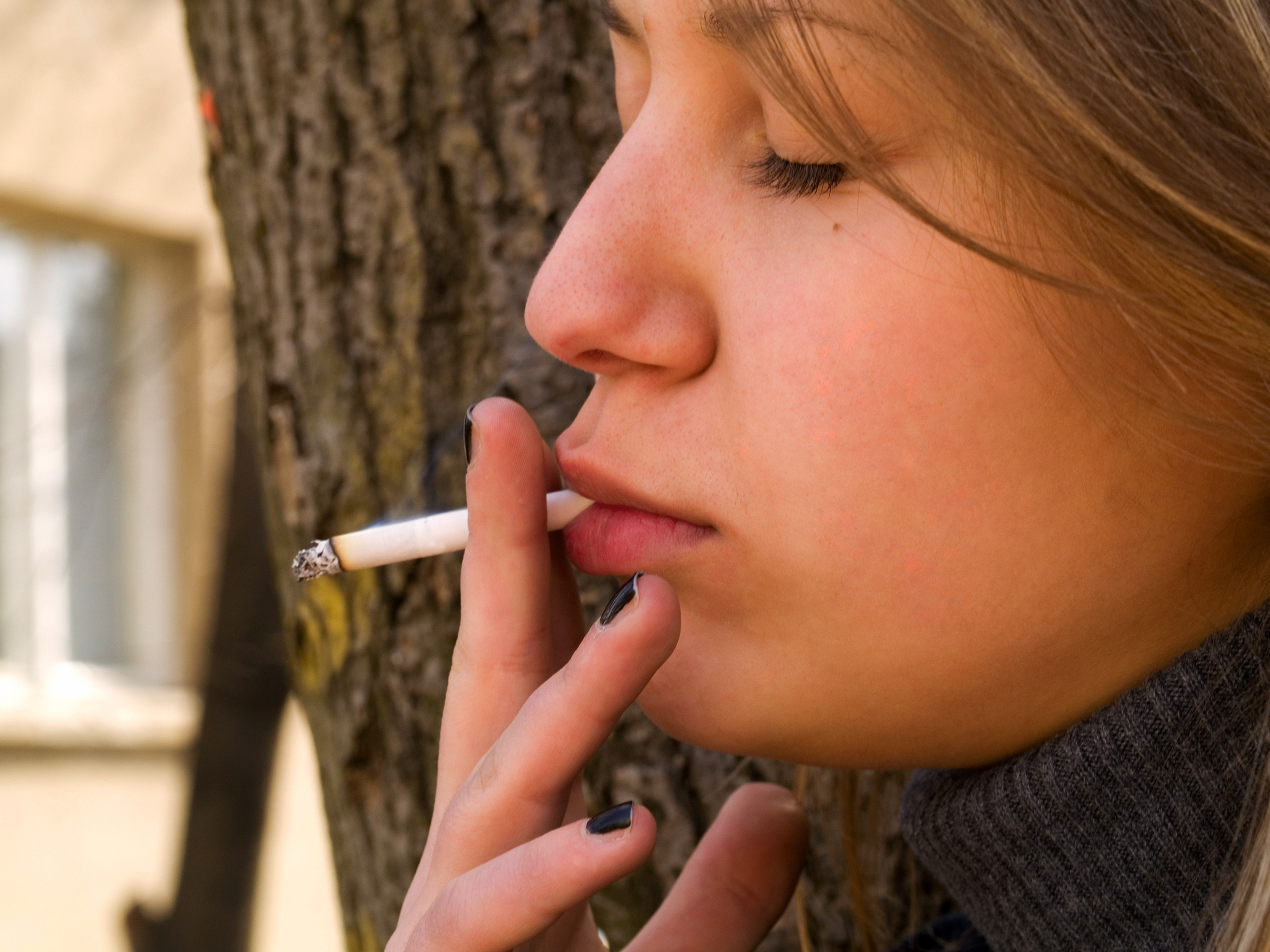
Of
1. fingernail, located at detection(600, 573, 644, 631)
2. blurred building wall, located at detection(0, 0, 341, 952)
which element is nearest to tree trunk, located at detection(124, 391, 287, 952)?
blurred building wall, located at detection(0, 0, 341, 952)

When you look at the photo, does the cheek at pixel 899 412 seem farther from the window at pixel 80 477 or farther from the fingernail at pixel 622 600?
the window at pixel 80 477

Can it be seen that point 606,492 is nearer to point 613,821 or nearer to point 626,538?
point 626,538

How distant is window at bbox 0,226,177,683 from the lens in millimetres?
4941

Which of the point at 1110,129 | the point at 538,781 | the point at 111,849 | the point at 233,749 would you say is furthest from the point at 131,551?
the point at 1110,129

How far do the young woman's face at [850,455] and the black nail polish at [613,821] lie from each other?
11 centimetres

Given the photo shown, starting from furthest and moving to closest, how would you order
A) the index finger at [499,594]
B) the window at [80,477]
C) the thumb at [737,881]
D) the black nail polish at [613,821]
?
1. the window at [80,477]
2. the thumb at [737,881]
3. the index finger at [499,594]
4. the black nail polish at [613,821]

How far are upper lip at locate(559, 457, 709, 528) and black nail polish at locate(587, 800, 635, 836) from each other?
0.23 m

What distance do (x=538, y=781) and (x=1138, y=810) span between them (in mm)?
498

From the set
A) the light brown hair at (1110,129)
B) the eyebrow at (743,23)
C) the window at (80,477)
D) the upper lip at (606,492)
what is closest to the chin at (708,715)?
the upper lip at (606,492)

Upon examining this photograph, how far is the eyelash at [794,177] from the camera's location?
853 millimetres

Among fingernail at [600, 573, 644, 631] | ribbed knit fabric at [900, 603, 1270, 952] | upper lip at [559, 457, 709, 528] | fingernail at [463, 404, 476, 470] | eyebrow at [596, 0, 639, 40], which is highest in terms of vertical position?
eyebrow at [596, 0, 639, 40]

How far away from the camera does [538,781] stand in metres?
0.96

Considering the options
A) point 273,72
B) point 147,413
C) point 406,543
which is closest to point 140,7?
point 147,413

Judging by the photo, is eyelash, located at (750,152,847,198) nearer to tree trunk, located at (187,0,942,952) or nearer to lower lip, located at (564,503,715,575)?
lower lip, located at (564,503,715,575)
